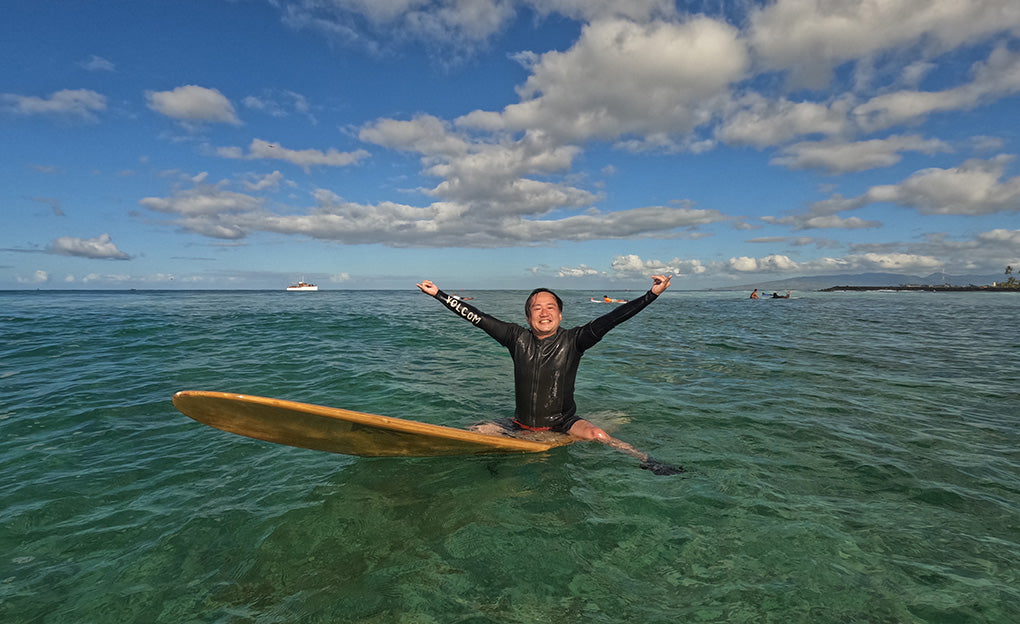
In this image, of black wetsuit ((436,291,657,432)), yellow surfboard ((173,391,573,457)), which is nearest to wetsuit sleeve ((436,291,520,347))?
black wetsuit ((436,291,657,432))

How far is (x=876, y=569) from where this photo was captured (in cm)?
347

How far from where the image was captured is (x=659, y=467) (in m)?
5.50

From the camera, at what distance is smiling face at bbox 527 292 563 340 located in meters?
6.41

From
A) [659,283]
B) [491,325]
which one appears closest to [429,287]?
[491,325]

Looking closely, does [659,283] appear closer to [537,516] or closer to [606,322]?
[606,322]

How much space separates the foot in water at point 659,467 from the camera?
5.41 meters

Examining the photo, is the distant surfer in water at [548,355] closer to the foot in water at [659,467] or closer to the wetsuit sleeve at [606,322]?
the wetsuit sleeve at [606,322]

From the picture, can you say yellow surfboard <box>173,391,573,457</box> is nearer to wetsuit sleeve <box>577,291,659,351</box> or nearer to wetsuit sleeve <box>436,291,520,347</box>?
wetsuit sleeve <box>436,291,520,347</box>

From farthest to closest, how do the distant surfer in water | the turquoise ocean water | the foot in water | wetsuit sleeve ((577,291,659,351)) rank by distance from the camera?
the distant surfer in water < wetsuit sleeve ((577,291,659,351)) < the foot in water < the turquoise ocean water

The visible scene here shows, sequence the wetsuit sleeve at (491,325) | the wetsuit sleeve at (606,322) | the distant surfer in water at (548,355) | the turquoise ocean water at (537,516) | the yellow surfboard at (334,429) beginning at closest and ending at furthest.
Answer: the turquoise ocean water at (537,516)
the yellow surfboard at (334,429)
the wetsuit sleeve at (606,322)
the distant surfer in water at (548,355)
the wetsuit sleeve at (491,325)

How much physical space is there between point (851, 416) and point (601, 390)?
4797 mm

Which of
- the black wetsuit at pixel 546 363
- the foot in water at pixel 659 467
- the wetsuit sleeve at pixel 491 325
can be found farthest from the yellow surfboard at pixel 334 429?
the wetsuit sleeve at pixel 491 325

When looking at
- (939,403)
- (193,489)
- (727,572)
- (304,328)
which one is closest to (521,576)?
(727,572)

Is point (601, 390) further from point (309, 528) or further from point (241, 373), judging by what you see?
point (241, 373)
